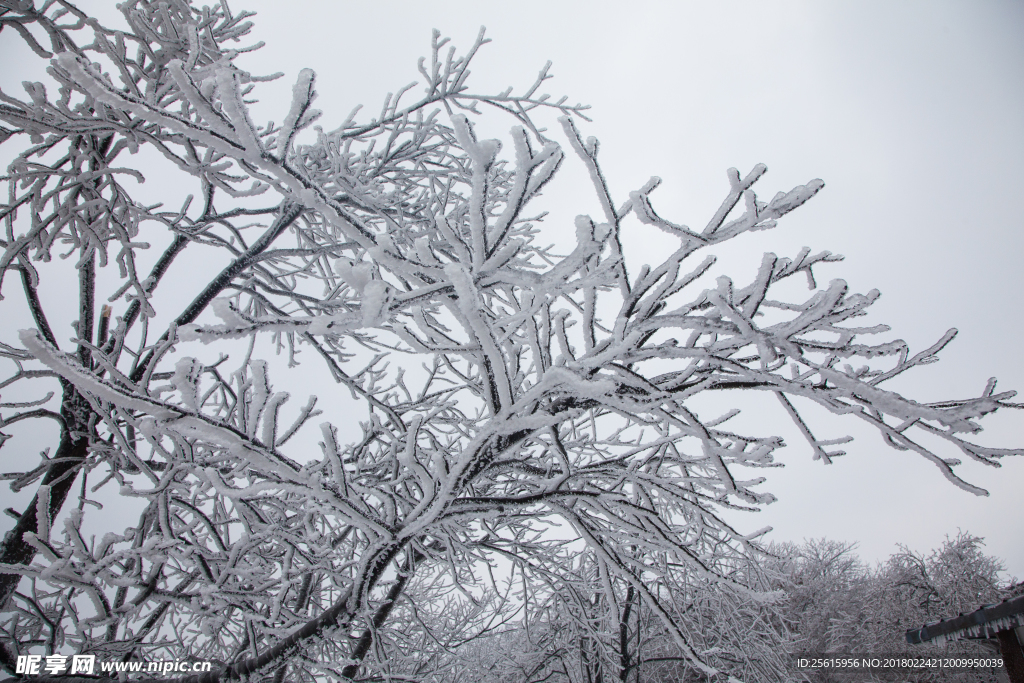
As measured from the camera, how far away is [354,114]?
10.9 ft

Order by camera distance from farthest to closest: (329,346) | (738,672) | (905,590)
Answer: (905,590), (738,672), (329,346)

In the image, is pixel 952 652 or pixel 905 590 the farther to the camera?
pixel 905 590

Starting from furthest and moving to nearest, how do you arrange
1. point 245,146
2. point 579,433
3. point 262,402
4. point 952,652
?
point 952,652 → point 579,433 → point 262,402 → point 245,146

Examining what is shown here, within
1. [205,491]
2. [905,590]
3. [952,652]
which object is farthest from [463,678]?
[905,590]

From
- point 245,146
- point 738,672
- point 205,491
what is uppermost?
point 245,146

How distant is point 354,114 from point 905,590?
19.7m

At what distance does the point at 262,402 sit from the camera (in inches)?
45.8

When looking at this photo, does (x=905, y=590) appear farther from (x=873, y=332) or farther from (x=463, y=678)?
(x=873, y=332)

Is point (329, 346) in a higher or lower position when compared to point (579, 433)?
higher

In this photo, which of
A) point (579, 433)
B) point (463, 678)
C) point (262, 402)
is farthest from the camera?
point (463, 678)

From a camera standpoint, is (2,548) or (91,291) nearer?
(2,548)

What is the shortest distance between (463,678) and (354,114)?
7408 millimetres

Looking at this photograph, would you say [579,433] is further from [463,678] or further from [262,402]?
[463,678]

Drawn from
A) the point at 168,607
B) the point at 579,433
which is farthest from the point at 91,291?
the point at 579,433
